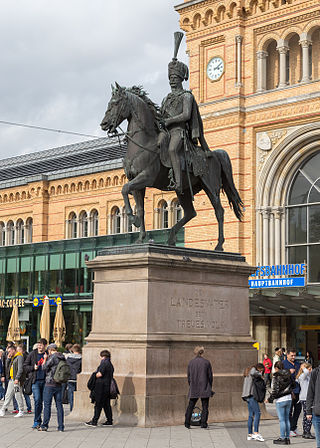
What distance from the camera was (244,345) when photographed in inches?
731

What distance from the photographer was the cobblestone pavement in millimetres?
13859

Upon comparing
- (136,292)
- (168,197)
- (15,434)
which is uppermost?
(168,197)

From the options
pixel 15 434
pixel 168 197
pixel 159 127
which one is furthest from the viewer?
pixel 168 197

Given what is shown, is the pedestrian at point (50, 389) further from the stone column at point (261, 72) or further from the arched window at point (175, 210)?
the arched window at point (175, 210)

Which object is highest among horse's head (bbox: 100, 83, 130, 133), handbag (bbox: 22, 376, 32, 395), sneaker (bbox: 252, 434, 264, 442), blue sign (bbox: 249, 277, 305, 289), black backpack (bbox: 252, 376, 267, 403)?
horse's head (bbox: 100, 83, 130, 133)

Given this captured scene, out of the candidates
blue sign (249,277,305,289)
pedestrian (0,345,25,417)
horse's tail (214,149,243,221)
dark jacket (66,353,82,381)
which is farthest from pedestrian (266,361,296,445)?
blue sign (249,277,305,289)

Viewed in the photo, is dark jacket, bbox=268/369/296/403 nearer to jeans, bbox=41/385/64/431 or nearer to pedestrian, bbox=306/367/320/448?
pedestrian, bbox=306/367/320/448

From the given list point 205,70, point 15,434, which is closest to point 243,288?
point 15,434

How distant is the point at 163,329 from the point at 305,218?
19.4 metres

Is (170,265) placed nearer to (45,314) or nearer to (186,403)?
(186,403)

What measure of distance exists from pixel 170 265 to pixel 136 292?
923mm

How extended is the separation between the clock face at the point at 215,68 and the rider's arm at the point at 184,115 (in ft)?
63.9

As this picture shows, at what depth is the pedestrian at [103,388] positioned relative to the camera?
15.7 m

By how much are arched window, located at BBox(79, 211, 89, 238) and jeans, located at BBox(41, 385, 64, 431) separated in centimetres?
3560
